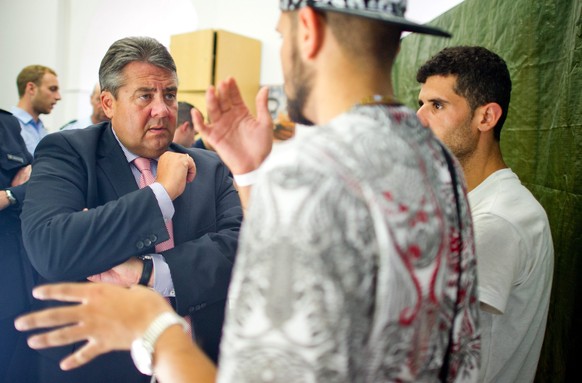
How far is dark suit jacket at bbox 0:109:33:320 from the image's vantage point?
206 centimetres

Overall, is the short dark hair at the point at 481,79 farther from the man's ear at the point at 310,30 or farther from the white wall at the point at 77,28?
the white wall at the point at 77,28

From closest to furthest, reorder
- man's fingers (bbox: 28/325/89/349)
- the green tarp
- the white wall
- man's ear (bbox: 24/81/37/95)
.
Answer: man's fingers (bbox: 28/325/89/349)
the green tarp
man's ear (bbox: 24/81/37/95)
the white wall

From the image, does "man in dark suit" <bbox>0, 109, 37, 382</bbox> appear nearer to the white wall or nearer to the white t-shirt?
the white t-shirt

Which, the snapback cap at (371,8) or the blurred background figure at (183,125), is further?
the blurred background figure at (183,125)

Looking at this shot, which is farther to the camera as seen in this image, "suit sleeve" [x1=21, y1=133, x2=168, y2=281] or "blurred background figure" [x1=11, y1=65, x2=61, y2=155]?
"blurred background figure" [x1=11, y1=65, x2=61, y2=155]

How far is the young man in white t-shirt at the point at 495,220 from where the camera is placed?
147 cm

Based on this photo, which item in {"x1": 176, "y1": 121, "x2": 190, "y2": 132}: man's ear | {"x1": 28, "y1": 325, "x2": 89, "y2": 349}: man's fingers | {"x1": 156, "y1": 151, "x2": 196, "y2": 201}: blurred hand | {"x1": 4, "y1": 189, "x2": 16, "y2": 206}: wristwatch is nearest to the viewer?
{"x1": 28, "y1": 325, "x2": 89, "y2": 349}: man's fingers

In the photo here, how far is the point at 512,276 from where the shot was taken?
1.45 m

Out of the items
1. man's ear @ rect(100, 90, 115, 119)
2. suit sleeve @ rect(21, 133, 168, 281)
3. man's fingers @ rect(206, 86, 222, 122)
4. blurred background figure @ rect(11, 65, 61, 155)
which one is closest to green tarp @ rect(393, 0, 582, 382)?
man's fingers @ rect(206, 86, 222, 122)

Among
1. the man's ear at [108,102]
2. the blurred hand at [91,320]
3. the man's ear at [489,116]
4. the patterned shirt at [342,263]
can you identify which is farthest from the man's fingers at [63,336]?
the man's ear at [489,116]

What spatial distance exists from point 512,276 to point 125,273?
41.7 inches

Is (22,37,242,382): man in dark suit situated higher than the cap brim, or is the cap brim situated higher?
the cap brim

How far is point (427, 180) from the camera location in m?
0.72

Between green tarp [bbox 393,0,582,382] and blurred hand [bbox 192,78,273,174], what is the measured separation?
3.93 ft
